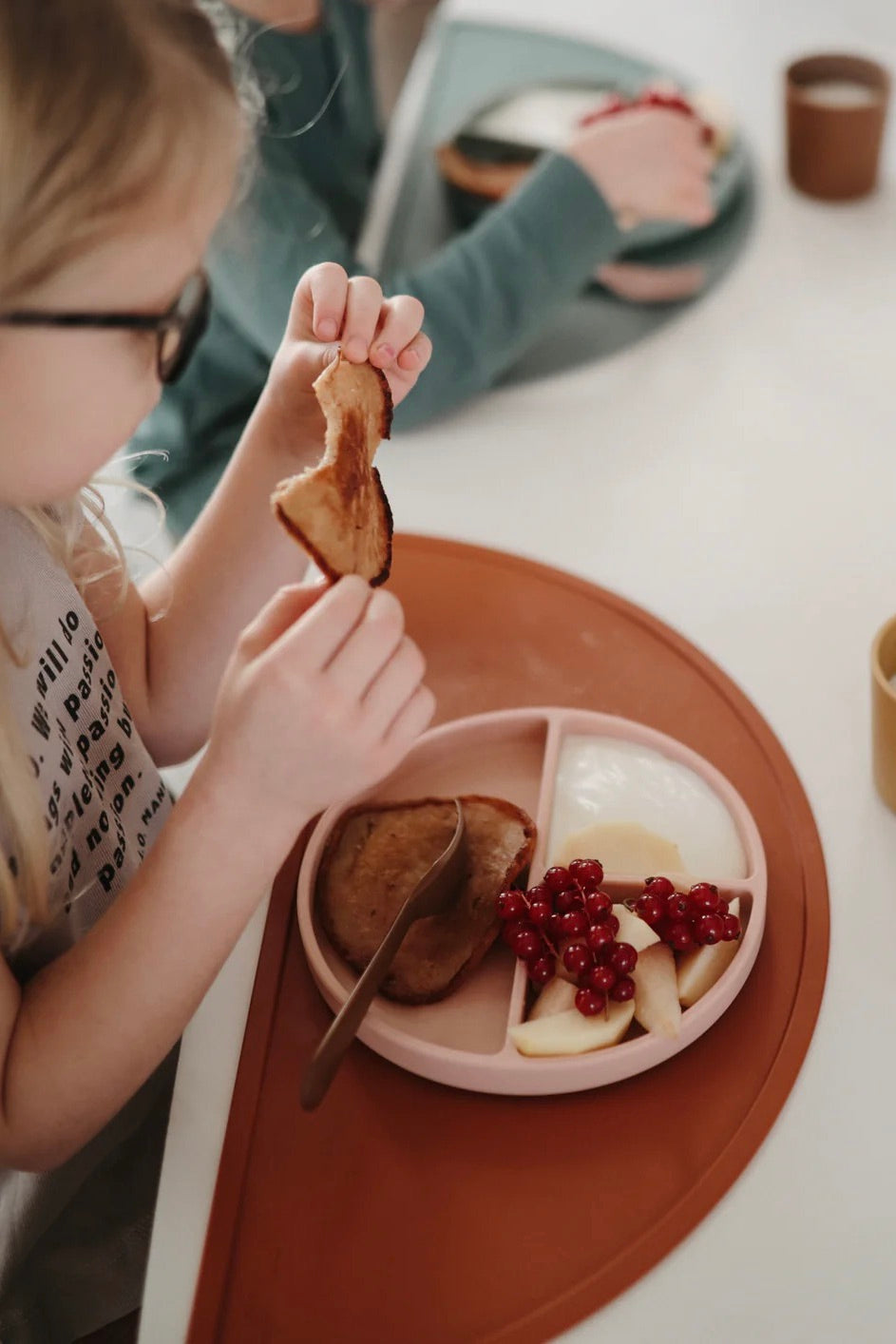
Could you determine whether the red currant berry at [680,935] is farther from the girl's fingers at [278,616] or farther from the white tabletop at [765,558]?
the girl's fingers at [278,616]

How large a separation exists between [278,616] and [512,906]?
0.22 metres

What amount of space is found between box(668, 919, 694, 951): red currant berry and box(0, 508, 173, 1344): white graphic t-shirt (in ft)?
1.28

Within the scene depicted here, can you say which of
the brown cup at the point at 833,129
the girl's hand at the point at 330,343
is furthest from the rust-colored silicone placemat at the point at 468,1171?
the brown cup at the point at 833,129

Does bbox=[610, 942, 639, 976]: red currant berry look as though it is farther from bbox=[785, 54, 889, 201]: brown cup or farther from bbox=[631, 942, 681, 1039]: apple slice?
bbox=[785, 54, 889, 201]: brown cup

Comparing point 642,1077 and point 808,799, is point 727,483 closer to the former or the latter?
point 808,799

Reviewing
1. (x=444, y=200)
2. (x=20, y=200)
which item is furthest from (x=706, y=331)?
(x=20, y=200)

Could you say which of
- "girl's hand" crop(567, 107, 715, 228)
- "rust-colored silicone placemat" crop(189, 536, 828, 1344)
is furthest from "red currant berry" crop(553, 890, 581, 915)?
"girl's hand" crop(567, 107, 715, 228)

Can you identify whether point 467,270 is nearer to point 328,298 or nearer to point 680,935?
point 328,298

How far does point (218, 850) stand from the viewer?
68 cm

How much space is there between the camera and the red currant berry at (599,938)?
2.30 feet

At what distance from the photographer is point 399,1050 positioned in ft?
2.32

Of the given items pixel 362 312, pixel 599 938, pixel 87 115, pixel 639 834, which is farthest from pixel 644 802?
pixel 87 115

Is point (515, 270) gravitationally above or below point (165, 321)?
below

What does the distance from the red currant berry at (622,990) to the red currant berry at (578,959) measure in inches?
0.7
